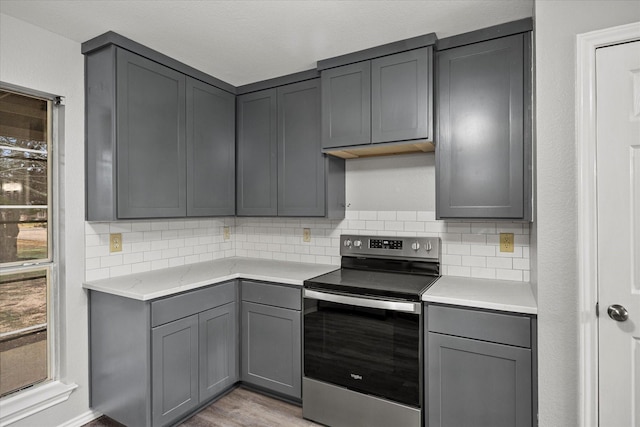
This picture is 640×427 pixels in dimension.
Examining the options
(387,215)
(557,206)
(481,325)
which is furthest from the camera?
(387,215)

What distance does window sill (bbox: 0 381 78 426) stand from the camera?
1.97 meters

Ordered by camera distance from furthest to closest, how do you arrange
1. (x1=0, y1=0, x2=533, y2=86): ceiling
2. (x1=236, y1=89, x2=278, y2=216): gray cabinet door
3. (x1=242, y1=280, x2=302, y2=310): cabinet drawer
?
(x1=236, y1=89, x2=278, y2=216): gray cabinet door → (x1=242, y1=280, x2=302, y2=310): cabinet drawer → (x1=0, y1=0, x2=533, y2=86): ceiling

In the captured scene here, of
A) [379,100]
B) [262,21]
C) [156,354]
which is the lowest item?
[156,354]

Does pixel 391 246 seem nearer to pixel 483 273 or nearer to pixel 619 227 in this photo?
pixel 483 273

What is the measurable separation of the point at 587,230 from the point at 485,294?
0.63m

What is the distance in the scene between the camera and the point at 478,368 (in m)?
1.86

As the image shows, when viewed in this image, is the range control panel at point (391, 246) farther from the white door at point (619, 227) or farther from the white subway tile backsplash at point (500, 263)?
the white door at point (619, 227)

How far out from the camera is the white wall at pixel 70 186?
2.09 metres

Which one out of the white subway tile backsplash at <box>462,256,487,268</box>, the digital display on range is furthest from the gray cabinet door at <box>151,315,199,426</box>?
the white subway tile backsplash at <box>462,256,487,268</box>

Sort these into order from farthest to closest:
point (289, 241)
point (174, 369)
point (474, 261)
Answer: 1. point (289, 241)
2. point (474, 261)
3. point (174, 369)

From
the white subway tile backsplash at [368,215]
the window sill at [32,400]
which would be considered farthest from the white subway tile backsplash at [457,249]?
the window sill at [32,400]

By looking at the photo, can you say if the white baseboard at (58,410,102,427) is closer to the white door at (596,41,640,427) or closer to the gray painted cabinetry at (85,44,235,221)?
the gray painted cabinetry at (85,44,235,221)

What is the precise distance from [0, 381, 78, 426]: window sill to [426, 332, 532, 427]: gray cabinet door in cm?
217

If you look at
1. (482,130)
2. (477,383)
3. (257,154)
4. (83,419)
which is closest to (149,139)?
(257,154)
